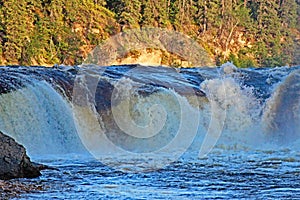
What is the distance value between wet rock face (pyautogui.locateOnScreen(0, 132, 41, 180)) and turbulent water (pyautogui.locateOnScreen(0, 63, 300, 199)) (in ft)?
0.91

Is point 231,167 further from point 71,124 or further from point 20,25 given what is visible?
point 20,25

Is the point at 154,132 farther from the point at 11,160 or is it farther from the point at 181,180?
the point at 11,160

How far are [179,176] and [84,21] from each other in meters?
38.2

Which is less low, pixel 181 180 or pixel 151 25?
pixel 151 25

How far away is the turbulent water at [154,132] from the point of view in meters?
9.02

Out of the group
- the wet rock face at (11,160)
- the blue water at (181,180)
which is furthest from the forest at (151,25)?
the wet rock face at (11,160)

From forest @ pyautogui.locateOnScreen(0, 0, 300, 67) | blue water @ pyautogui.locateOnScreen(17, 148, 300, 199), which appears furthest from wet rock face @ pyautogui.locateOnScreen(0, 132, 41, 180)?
forest @ pyautogui.locateOnScreen(0, 0, 300, 67)

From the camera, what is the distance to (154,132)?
16391mm

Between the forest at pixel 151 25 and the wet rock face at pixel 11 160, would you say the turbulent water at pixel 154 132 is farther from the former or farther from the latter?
the forest at pixel 151 25

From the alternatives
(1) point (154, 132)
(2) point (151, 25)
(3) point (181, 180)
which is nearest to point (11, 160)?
(3) point (181, 180)

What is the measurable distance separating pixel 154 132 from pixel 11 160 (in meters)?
7.68

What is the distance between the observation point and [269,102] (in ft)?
64.0

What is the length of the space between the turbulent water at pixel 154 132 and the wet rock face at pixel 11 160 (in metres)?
0.28

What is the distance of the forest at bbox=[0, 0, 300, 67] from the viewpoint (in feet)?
136
